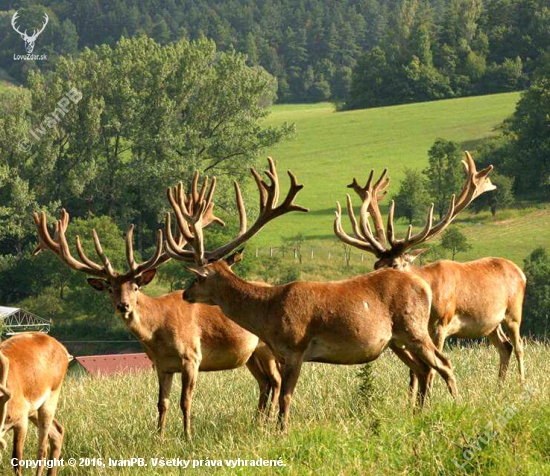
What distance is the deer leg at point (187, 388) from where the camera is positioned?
10.6m

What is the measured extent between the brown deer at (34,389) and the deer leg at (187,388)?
118 cm

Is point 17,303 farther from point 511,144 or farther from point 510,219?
point 511,144

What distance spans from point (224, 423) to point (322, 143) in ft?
272

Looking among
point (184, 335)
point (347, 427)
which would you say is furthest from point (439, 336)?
point (184, 335)

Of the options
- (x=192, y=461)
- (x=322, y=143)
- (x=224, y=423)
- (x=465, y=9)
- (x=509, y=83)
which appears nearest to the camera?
(x=192, y=461)

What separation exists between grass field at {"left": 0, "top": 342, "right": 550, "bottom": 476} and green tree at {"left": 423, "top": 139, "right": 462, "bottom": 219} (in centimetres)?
5878

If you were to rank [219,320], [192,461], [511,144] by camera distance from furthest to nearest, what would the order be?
[511,144] → [219,320] → [192,461]

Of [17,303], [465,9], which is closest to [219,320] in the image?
[17,303]

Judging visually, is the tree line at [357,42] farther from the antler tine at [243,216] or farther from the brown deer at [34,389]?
the brown deer at [34,389]

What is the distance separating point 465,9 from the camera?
13762 cm

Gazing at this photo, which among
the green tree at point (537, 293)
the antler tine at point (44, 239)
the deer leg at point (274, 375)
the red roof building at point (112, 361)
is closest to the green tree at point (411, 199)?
the green tree at point (537, 293)

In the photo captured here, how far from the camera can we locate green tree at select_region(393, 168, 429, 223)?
67.8 meters

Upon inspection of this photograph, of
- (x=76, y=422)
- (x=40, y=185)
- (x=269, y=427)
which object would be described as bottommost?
(x=40, y=185)

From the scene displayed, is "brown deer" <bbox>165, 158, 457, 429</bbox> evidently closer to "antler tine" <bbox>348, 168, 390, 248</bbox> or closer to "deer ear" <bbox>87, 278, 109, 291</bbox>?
"deer ear" <bbox>87, 278, 109, 291</bbox>
